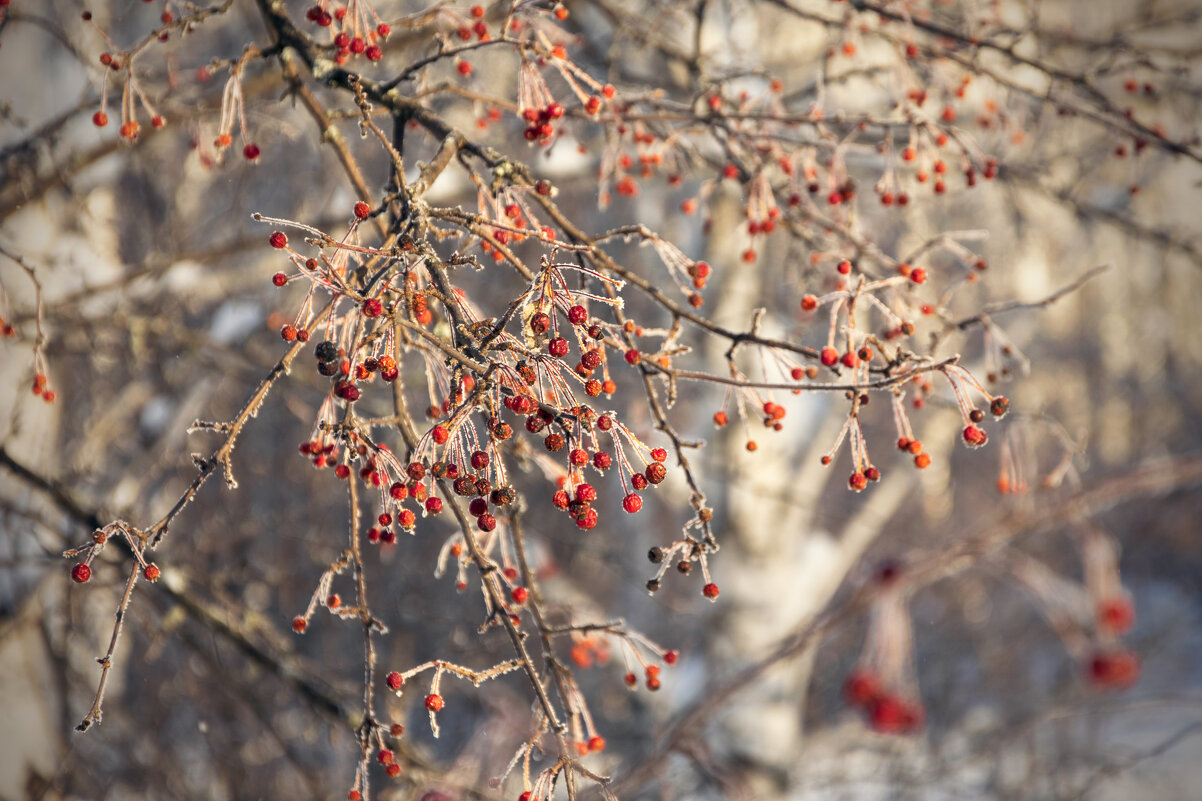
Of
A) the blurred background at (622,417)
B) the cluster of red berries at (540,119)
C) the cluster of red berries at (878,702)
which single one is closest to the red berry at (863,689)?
the cluster of red berries at (878,702)

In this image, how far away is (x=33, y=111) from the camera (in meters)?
2.63

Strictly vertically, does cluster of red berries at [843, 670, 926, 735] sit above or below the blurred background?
below

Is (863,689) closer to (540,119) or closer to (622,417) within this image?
(540,119)

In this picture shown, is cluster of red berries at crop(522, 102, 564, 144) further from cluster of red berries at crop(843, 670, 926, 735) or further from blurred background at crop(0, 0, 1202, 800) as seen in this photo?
cluster of red berries at crop(843, 670, 926, 735)

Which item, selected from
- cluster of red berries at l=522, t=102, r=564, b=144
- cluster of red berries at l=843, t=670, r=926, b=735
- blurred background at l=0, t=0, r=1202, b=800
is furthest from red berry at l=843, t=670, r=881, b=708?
cluster of red berries at l=522, t=102, r=564, b=144

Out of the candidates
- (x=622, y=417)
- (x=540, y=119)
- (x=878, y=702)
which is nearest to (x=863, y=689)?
(x=878, y=702)

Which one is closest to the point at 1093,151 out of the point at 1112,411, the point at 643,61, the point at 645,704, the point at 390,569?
the point at 643,61

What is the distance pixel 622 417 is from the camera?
17.3 feet

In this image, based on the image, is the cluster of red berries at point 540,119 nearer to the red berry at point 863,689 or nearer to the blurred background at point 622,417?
the blurred background at point 622,417

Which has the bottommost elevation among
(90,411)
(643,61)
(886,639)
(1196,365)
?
(886,639)

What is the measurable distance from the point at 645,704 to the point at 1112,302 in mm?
8626

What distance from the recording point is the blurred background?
2.33 meters

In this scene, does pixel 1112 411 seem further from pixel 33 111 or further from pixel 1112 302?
pixel 33 111

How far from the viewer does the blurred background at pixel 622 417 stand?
7.64 ft
